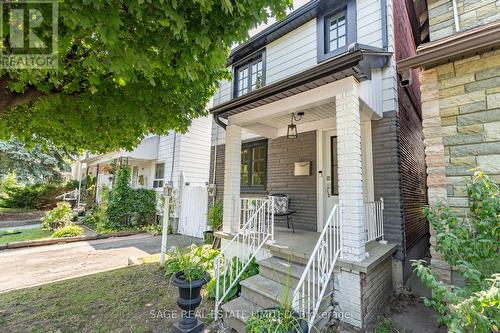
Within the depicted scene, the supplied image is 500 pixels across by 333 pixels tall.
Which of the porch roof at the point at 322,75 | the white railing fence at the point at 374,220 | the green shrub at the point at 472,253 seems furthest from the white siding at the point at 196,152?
the green shrub at the point at 472,253

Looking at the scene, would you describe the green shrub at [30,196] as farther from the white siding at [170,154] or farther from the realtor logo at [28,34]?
the realtor logo at [28,34]

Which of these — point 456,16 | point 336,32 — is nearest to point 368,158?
point 456,16

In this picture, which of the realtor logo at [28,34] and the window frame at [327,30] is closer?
the realtor logo at [28,34]

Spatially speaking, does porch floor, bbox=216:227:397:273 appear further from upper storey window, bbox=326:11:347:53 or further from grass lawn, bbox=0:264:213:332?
upper storey window, bbox=326:11:347:53

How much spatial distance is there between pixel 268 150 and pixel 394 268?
4.11 meters

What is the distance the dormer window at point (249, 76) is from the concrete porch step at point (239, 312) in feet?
18.9

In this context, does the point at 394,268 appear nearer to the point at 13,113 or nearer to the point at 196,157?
the point at 13,113

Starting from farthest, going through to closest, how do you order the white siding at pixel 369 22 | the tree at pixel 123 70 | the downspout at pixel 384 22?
the white siding at pixel 369 22 < the downspout at pixel 384 22 < the tree at pixel 123 70

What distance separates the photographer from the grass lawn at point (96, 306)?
122 inches

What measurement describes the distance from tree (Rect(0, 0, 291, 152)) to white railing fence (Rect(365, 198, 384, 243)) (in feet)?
11.7

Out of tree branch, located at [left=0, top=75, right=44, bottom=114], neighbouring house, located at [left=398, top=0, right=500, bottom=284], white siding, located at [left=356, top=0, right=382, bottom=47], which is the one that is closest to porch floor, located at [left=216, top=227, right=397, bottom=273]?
neighbouring house, located at [left=398, top=0, right=500, bottom=284]

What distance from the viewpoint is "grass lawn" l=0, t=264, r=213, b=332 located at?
3.09 meters

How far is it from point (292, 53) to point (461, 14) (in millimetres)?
4000

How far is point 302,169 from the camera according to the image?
595 cm
